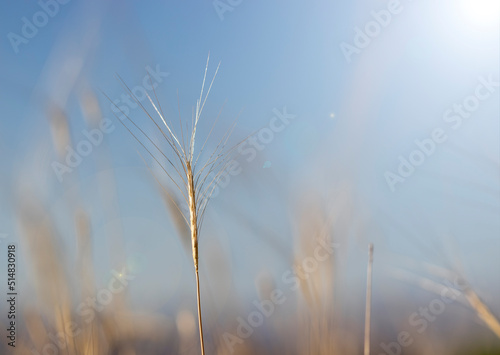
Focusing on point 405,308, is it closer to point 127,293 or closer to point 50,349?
point 127,293

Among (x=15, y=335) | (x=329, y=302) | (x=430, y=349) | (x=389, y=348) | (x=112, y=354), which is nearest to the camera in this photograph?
(x=329, y=302)

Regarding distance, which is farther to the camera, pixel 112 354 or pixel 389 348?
pixel 389 348

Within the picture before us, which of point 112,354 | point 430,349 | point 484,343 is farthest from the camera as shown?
point 484,343

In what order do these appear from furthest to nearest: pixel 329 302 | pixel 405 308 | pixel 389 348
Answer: pixel 405 308 → pixel 389 348 → pixel 329 302

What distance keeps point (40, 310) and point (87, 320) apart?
19.2 inches

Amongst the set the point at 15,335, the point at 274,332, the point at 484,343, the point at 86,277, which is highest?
the point at 86,277

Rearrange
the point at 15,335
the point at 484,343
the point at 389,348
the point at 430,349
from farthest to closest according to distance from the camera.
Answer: the point at 484,343
the point at 389,348
the point at 15,335
the point at 430,349

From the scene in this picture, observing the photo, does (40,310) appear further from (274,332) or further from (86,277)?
(274,332)

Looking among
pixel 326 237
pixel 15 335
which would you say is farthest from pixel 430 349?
pixel 15 335

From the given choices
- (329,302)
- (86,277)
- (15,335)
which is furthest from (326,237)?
(15,335)

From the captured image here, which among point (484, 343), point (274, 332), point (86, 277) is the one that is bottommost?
point (484, 343)

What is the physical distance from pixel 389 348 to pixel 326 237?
1.26 m

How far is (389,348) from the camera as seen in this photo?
308cm

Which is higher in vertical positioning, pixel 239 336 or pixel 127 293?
pixel 127 293
